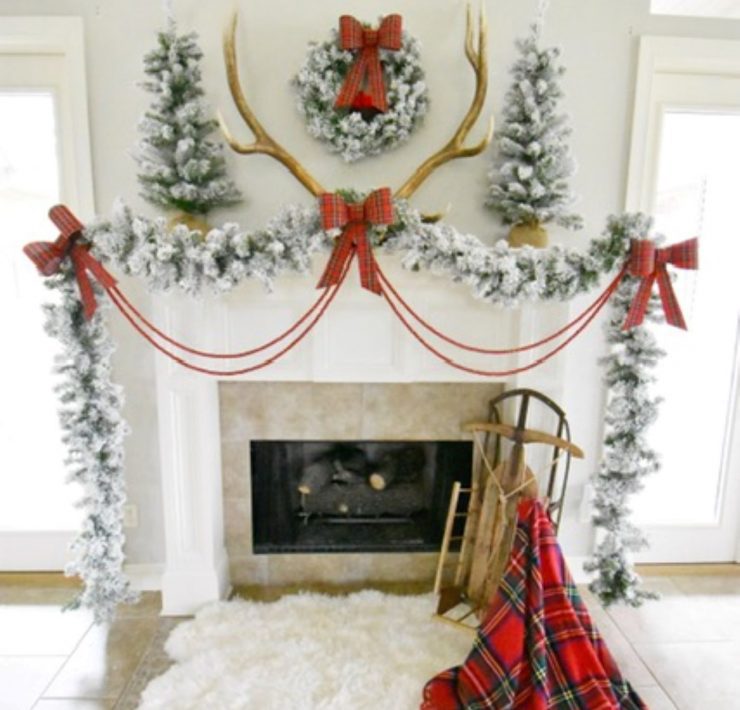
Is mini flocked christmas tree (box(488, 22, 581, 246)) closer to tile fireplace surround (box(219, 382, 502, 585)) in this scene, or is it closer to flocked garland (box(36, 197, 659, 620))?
flocked garland (box(36, 197, 659, 620))

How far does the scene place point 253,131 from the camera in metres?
2.08

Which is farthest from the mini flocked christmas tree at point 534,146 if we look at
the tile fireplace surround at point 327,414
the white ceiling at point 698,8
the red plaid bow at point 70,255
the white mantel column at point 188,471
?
the red plaid bow at point 70,255

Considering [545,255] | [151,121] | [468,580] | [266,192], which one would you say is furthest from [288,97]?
[468,580]

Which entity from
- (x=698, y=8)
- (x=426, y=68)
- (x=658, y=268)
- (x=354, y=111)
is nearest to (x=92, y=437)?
(x=354, y=111)

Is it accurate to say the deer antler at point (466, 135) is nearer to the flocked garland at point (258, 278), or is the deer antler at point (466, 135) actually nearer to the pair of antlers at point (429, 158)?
the pair of antlers at point (429, 158)

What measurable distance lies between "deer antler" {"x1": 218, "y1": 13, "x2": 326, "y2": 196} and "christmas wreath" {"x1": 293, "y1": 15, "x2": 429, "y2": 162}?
16 centimetres

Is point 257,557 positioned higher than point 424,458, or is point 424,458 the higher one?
point 424,458

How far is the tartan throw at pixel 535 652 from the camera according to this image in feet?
5.84

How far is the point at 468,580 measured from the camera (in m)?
2.50

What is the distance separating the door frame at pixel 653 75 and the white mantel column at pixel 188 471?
5.79 feet

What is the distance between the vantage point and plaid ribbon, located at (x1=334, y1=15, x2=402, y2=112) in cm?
199

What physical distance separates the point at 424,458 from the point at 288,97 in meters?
1.58

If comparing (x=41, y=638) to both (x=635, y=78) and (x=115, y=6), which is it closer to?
(x=115, y=6)

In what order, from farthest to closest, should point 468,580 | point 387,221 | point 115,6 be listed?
point 468,580, point 115,6, point 387,221
